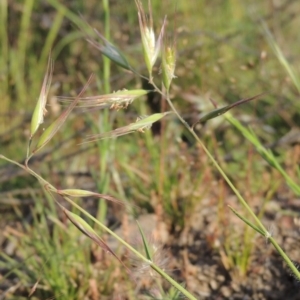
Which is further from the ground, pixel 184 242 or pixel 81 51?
pixel 81 51

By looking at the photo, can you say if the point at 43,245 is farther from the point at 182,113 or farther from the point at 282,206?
the point at 182,113

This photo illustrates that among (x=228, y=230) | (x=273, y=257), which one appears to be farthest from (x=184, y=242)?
(x=273, y=257)

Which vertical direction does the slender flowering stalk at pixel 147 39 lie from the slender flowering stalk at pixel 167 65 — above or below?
above

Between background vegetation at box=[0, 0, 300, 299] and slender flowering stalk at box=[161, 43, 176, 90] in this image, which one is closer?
slender flowering stalk at box=[161, 43, 176, 90]

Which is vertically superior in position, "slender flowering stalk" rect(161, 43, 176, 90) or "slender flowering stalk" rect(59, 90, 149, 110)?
"slender flowering stalk" rect(161, 43, 176, 90)

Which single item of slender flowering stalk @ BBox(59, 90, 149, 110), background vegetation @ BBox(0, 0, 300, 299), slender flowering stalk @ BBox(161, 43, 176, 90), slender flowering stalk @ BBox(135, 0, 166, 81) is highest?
slender flowering stalk @ BBox(135, 0, 166, 81)

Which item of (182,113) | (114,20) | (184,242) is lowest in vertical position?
(184,242)

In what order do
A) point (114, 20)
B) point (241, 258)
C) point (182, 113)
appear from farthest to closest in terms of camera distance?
point (114, 20), point (182, 113), point (241, 258)

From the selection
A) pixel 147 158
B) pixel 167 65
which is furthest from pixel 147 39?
pixel 147 158
